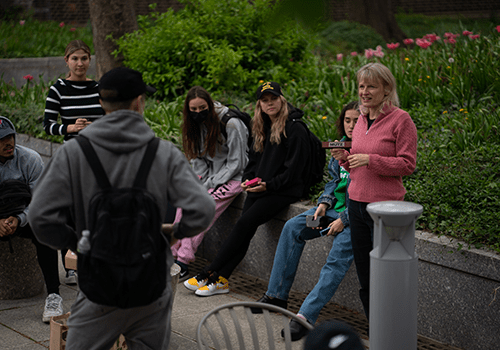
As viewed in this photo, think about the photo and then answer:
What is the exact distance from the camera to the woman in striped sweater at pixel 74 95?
5.02m

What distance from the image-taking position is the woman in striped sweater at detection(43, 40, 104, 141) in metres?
5.02

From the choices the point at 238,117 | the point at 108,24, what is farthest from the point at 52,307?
the point at 108,24

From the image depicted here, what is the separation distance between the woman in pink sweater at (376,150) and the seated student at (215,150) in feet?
6.06

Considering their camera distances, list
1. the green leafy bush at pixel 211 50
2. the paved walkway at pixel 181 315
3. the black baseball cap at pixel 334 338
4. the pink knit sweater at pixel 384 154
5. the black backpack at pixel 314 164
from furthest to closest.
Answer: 1. the green leafy bush at pixel 211 50
2. the black backpack at pixel 314 164
3. the paved walkway at pixel 181 315
4. the pink knit sweater at pixel 384 154
5. the black baseball cap at pixel 334 338

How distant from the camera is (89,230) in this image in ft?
7.27

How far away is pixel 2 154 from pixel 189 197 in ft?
9.44

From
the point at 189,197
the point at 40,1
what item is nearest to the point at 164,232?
the point at 189,197

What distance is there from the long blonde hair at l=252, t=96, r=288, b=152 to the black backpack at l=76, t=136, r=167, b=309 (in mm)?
2739

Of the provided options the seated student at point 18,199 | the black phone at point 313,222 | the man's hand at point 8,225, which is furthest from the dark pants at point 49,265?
the black phone at point 313,222

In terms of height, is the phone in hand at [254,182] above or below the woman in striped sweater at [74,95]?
below

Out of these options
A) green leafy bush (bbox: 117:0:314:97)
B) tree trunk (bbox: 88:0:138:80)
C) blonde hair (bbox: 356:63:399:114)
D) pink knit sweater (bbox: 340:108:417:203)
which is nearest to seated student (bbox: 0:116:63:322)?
pink knit sweater (bbox: 340:108:417:203)

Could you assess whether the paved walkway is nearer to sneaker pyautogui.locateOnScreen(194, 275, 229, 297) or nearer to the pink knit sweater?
sneaker pyautogui.locateOnScreen(194, 275, 229, 297)

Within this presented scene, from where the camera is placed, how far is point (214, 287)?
505 centimetres

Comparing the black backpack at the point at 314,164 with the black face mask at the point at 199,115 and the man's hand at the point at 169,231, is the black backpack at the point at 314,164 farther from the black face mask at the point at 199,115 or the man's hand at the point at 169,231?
the man's hand at the point at 169,231
